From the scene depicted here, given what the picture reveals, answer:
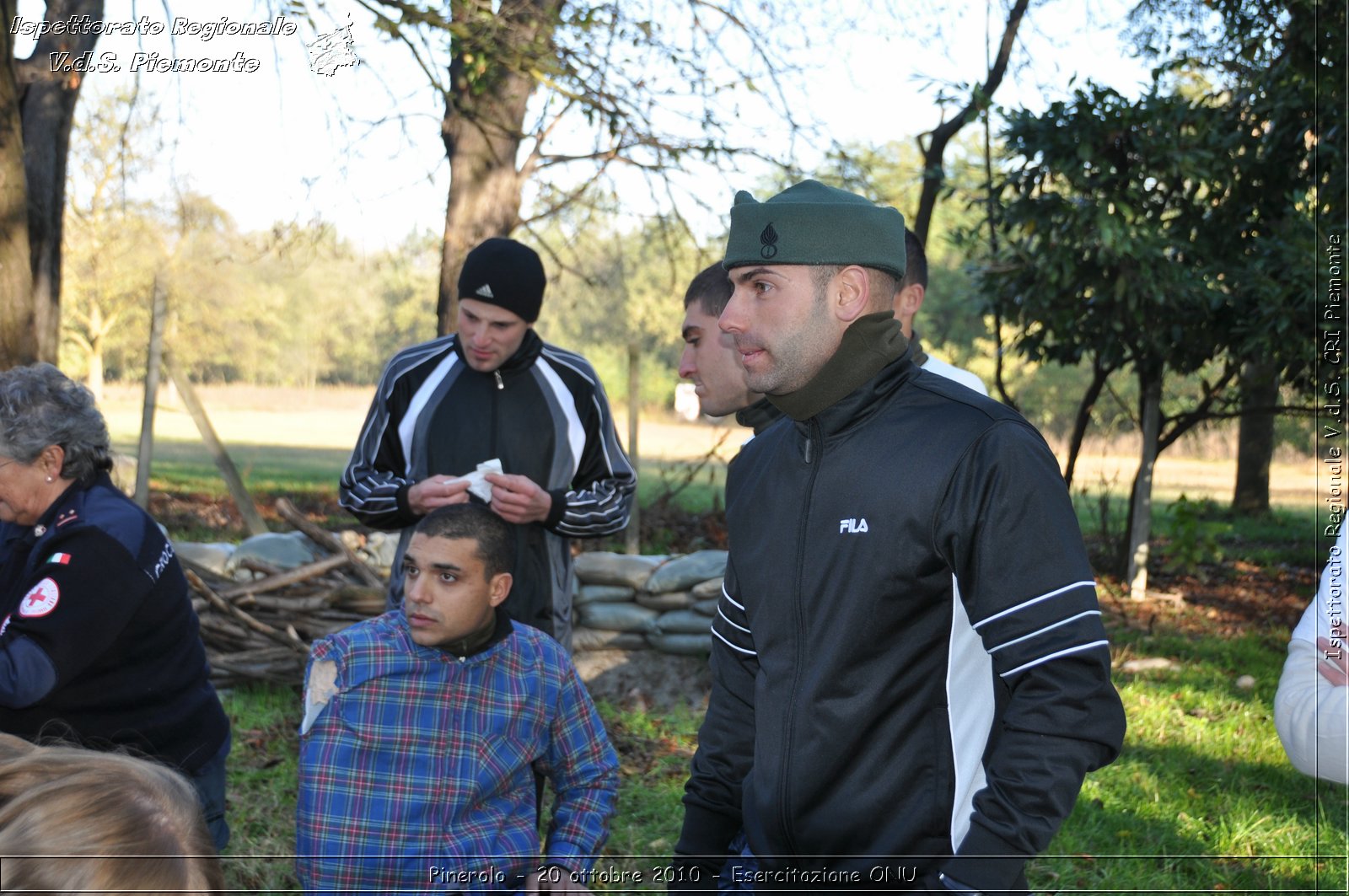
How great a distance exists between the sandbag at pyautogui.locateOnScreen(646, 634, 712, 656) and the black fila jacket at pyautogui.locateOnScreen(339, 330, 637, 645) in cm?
→ 270

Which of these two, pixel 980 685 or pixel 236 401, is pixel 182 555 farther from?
pixel 236 401

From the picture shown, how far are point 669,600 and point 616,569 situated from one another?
0.39m

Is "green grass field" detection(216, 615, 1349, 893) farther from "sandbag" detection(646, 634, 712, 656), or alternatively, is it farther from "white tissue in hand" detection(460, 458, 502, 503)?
"white tissue in hand" detection(460, 458, 502, 503)

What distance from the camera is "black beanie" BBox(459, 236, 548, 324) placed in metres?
4.00

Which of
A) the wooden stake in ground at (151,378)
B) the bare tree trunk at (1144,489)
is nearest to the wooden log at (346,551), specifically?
the wooden stake in ground at (151,378)

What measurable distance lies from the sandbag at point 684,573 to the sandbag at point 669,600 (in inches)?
1.6

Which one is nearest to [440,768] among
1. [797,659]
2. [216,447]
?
[797,659]

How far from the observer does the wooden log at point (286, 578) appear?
6371 millimetres

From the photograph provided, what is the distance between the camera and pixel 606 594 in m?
7.10

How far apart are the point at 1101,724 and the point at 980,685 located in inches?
8.4

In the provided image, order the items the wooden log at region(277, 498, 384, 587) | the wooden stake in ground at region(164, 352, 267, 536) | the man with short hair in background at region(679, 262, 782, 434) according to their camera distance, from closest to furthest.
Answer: the man with short hair in background at region(679, 262, 782, 434) < the wooden log at region(277, 498, 384, 587) < the wooden stake in ground at region(164, 352, 267, 536)

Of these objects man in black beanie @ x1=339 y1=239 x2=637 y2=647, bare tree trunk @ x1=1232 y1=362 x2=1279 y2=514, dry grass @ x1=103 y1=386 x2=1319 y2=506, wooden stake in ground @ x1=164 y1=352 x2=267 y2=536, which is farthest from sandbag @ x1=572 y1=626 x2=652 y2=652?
dry grass @ x1=103 y1=386 x2=1319 y2=506

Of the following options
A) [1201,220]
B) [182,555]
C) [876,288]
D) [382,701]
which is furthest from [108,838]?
[1201,220]

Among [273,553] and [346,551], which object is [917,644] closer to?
[346,551]
